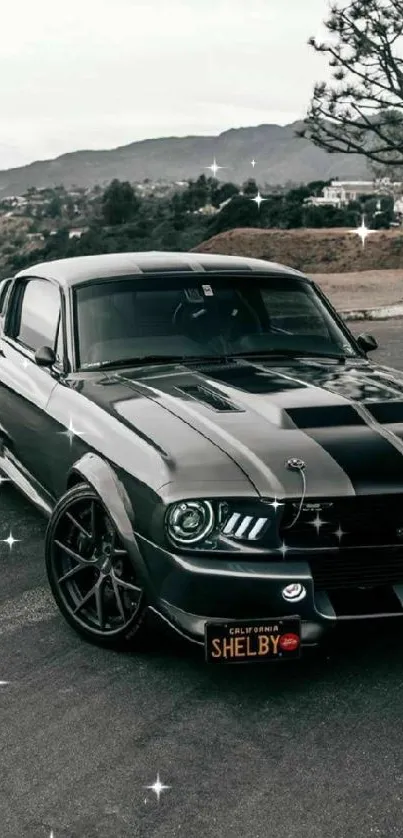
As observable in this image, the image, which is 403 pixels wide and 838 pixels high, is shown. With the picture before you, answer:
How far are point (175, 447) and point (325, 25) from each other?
22.3 meters

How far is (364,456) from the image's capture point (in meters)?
4.02

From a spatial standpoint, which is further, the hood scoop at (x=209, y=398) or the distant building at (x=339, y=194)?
the distant building at (x=339, y=194)

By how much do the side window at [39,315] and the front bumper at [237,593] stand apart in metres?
2.22

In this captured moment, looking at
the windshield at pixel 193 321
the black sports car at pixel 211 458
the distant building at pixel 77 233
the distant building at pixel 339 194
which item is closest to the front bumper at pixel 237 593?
the black sports car at pixel 211 458

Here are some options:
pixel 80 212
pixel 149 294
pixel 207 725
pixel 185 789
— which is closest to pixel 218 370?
pixel 149 294

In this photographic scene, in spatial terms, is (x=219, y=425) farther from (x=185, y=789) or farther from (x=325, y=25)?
(x=325, y=25)

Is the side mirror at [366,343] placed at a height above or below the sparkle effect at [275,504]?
above

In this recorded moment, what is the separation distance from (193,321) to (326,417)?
1469mm

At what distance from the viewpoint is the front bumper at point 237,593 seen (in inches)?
150

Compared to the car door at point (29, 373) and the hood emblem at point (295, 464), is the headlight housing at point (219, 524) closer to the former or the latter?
the hood emblem at point (295, 464)

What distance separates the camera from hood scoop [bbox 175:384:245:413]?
4.46 meters

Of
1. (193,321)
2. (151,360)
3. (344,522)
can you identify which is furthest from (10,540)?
(344,522)

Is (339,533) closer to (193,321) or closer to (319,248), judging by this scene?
(193,321)

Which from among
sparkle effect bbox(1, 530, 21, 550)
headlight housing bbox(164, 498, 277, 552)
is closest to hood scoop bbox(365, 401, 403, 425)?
headlight housing bbox(164, 498, 277, 552)
